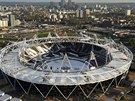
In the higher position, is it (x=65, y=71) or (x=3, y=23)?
(x=65, y=71)

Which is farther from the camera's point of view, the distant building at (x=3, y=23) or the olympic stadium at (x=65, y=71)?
the distant building at (x=3, y=23)

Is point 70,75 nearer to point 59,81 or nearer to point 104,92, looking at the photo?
point 59,81

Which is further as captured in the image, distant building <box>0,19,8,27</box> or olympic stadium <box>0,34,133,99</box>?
distant building <box>0,19,8,27</box>

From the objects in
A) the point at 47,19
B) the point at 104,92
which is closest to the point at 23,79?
the point at 104,92

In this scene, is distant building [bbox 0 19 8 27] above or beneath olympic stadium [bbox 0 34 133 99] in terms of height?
beneath

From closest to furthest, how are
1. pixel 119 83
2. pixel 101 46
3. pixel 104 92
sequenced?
pixel 104 92 → pixel 119 83 → pixel 101 46

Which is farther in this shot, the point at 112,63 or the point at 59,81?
the point at 112,63

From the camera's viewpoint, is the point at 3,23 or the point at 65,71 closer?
the point at 65,71

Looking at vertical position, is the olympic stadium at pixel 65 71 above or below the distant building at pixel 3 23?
above
